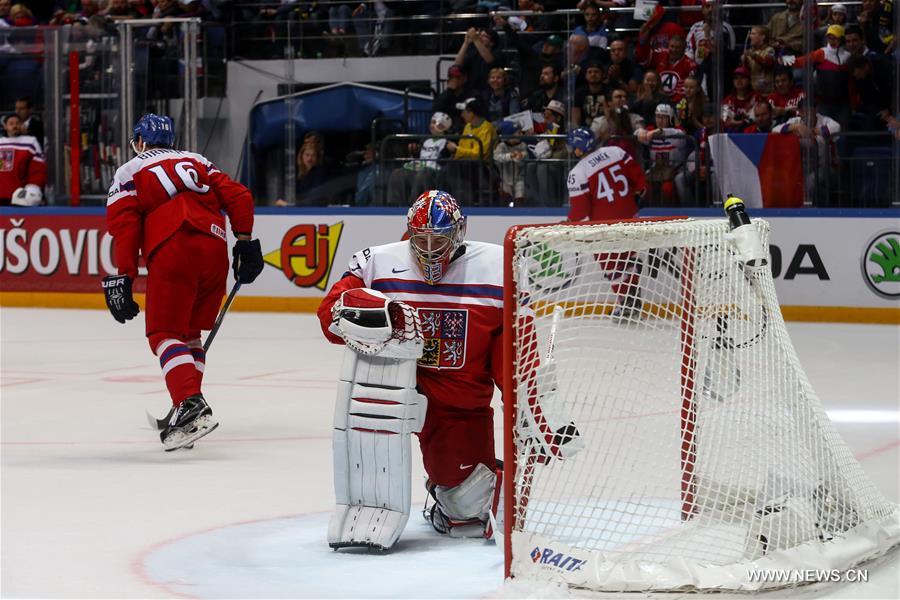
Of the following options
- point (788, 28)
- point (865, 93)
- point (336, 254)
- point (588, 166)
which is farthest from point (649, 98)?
point (336, 254)

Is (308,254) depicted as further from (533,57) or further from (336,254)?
(533,57)

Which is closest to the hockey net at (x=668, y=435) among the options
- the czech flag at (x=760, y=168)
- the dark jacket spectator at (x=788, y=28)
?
the czech flag at (x=760, y=168)

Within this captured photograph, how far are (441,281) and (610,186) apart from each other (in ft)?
19.0

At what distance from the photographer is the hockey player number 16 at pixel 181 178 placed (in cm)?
548

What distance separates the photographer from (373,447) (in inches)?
145

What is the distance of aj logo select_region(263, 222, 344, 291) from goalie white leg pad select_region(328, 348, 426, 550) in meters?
6.73

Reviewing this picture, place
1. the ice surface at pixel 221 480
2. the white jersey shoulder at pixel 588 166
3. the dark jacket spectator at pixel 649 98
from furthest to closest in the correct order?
1. the dark jacket spectator at pixel 649 98
2. the white jersey shoulder at pixel 588 166
3. the ice surface at pixel 221 480

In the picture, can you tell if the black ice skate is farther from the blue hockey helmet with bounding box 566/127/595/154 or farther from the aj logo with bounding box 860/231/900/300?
the aj logo with bounding box 860/231/900/300

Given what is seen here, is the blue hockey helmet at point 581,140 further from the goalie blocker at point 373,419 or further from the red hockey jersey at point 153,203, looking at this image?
the goalie blocker at point 373,419

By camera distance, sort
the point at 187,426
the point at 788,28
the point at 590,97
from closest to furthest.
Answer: the point at 187,426, the point at 788,28, the point at 590,97

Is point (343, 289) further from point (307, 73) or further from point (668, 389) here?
point (307, 73)

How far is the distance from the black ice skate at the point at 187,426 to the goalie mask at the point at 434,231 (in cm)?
168

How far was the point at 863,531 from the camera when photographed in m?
3.46

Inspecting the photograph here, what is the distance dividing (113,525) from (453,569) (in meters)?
1.11
